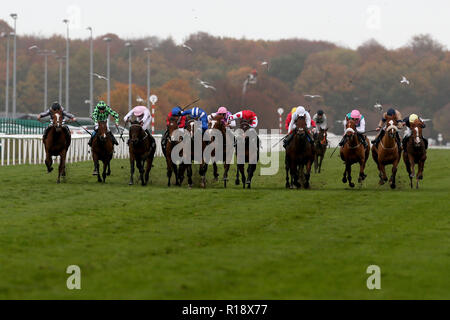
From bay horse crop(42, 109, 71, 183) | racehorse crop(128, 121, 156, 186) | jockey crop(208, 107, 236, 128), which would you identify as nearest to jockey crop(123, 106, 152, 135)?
racehorse crop(128, 121, 156, 186)

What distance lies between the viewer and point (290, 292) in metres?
7.98

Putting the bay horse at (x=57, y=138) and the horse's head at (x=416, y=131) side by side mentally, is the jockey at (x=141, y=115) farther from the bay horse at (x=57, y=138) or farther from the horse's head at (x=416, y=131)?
the horse's head at (x=416, y=131)

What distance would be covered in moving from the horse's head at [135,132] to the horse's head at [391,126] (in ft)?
17.6

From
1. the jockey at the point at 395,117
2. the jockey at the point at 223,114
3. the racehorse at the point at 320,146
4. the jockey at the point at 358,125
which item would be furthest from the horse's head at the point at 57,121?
the racehorse at the point at 320,146

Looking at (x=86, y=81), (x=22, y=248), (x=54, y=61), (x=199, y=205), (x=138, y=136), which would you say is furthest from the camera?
A: (x=54, y=61)

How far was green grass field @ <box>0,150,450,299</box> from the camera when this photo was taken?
8211 millimetres

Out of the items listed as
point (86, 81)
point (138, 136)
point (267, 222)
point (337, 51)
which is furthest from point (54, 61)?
point (267, 222)

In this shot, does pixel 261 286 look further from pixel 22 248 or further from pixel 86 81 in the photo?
pixel 86 81

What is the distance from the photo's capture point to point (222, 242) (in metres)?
11.2

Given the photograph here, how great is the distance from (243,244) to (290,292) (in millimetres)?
3044

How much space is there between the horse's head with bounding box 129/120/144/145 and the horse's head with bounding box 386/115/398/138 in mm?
5352

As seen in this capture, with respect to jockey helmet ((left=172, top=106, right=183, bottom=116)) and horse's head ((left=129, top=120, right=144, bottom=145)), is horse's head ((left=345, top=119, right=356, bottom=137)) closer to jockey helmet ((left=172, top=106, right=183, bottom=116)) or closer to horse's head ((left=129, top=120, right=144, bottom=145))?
jockey helmet ((left=172, top=106, right=183, bottom=116))
